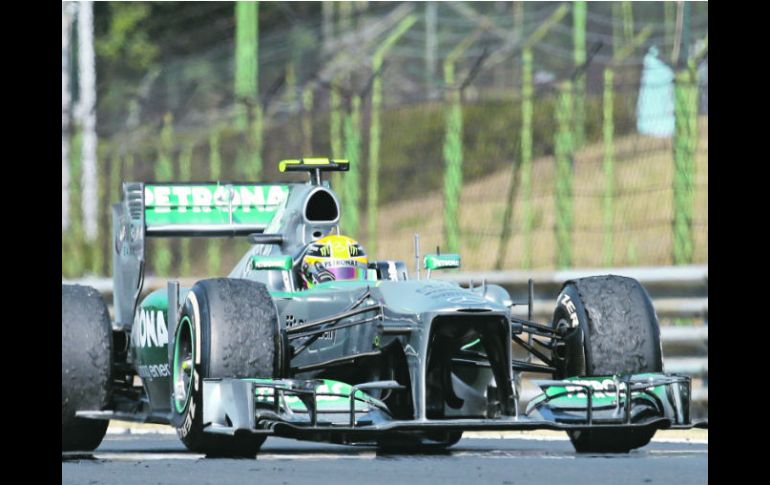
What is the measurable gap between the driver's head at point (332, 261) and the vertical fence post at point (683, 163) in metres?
4.34

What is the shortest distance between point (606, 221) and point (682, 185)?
2373 mm

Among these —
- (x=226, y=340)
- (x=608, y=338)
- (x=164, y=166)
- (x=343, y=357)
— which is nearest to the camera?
(x=226, y=340)

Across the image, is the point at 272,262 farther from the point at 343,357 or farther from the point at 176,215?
the point at 176,215

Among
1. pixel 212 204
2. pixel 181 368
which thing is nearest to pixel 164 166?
pixel 212 204

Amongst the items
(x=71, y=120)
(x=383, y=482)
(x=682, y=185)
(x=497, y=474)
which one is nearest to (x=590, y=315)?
(x=497, y=474)

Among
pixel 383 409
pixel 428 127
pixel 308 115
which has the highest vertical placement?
pixel 428 127

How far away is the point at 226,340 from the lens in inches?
417

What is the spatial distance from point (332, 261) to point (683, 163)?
4.99 metres

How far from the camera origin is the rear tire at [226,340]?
417 inches

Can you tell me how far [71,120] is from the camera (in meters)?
21.7

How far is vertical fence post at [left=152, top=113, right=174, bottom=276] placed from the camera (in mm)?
20902

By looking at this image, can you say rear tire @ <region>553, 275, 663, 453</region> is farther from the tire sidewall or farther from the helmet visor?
the tire sidewall

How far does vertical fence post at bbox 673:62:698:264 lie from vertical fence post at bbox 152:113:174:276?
19.6ft

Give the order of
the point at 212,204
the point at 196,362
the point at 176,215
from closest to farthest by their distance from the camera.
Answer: the point at 196,362 < the point at 176,215 < the point at 212,204
